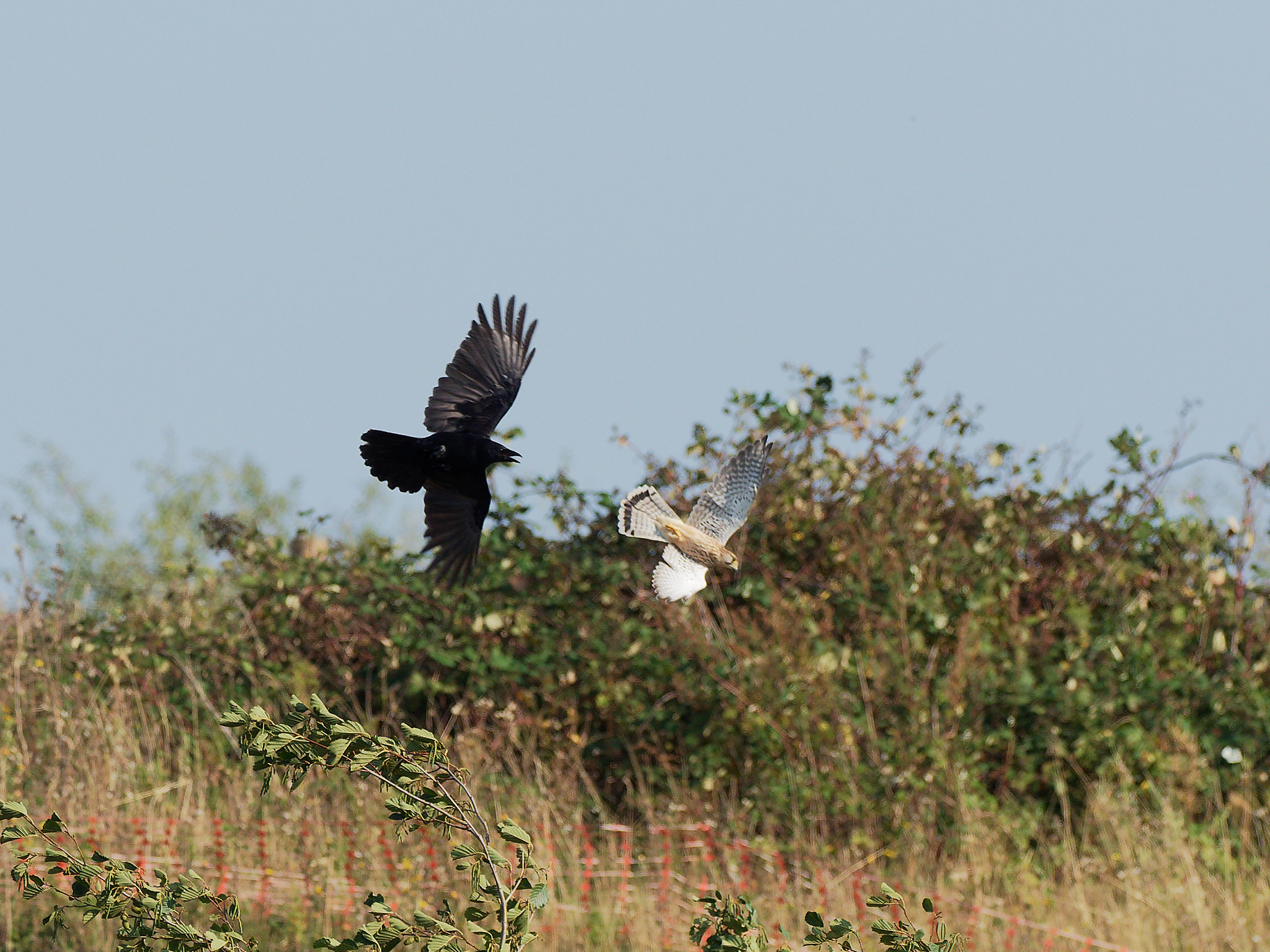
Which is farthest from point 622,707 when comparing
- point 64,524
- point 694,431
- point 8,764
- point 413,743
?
point 64,524

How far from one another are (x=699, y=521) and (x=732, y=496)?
102mm

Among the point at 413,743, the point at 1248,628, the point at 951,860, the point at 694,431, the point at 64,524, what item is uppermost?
the point at 64,524

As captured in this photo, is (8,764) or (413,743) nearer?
(413,743)

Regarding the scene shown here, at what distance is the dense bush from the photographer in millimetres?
6562

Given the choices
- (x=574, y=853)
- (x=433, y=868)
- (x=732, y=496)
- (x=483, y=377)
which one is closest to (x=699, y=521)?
(x=732, y=496)

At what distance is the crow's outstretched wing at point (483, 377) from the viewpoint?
443 centimetres

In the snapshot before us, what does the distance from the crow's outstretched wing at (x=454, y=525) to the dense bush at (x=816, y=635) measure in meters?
1.71

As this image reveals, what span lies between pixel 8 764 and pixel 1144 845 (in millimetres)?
5075

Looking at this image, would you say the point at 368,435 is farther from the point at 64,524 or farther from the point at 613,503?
the point at 64,524

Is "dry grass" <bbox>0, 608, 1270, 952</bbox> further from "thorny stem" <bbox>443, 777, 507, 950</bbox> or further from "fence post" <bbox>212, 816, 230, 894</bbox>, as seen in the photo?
"thorny stem" <bbox>443, 777, 507, 950</bbox>

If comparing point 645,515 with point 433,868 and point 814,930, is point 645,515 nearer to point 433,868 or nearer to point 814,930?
point 814,930

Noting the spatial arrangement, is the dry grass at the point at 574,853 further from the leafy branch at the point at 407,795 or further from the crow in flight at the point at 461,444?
the leafy branch at the point at 407,795

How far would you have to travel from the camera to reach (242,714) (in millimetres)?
2330

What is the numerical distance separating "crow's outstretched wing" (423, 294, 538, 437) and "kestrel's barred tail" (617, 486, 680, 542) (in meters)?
1.12
